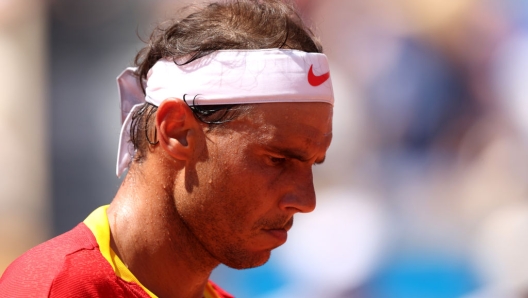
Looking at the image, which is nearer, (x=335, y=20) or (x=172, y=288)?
(x=172, y=288)

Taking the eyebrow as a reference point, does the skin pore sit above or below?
below

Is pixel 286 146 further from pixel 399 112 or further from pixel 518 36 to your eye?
pixel 518 36

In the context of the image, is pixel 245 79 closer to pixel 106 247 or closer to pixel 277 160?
pixel 277 160

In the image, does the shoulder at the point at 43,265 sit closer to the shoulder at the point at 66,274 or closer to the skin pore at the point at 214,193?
the shoulder at the point at 66,274

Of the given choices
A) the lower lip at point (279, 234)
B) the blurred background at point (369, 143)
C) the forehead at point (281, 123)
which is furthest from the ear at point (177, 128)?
the blurred background at point (369, 143)

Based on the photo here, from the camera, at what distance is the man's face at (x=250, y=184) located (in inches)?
83.2

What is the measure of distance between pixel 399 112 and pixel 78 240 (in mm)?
3320

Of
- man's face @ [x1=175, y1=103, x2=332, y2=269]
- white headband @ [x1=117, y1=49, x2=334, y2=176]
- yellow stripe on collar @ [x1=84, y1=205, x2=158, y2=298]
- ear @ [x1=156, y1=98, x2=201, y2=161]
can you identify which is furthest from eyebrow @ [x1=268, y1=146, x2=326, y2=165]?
yellow stripe on collar @ [x1=84, y1=205, x2=158, y2=298]

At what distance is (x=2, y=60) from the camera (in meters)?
4.70

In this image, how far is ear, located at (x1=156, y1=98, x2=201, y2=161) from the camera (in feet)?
7.11

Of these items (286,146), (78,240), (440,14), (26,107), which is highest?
(440,14)

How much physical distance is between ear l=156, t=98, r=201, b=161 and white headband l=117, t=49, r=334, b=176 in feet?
0.14

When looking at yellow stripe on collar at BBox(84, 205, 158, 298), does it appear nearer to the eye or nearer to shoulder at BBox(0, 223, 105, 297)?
shoulder at BBox(0, 223, 105, 297)

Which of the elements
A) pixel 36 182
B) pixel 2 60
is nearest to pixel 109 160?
pixel 36 182
